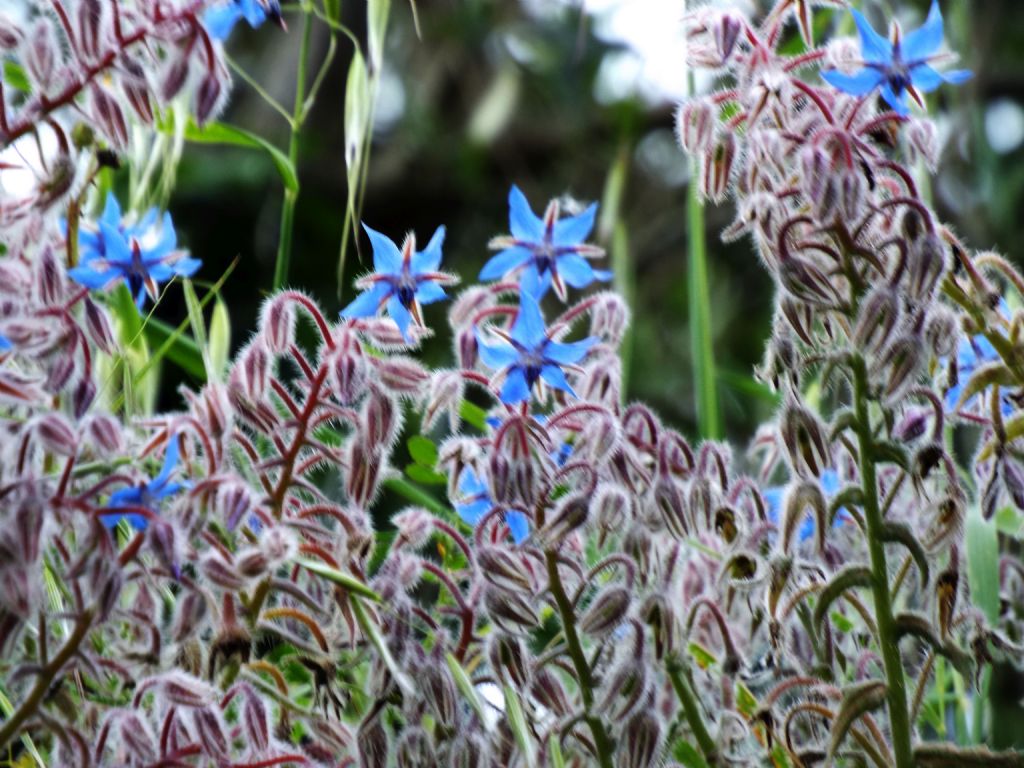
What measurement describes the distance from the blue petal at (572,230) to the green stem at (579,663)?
0.81 feet

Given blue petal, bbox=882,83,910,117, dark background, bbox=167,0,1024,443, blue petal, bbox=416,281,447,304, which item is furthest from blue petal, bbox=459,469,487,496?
dark background, bbox=167,0,1024,443

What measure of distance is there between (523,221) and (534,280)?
36 millimetres

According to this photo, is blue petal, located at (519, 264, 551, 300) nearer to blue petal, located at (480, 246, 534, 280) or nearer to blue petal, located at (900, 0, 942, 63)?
blue petal, located at (480, 246, 534, 280)

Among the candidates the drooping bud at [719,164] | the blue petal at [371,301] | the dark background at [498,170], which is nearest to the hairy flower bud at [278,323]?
the blue petal at [371,301]

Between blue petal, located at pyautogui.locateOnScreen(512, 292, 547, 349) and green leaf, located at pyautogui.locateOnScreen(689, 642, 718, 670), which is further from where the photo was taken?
green leaf, located at pyautogui.locateOnScreen(689, 642, 718, 670)

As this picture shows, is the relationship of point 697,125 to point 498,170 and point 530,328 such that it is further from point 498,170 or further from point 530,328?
point 498,170

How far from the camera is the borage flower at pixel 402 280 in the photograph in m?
0.77

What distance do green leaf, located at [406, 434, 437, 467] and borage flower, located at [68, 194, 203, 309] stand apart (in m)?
0.18

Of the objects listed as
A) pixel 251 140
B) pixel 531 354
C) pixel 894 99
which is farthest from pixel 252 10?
pixel 894 99

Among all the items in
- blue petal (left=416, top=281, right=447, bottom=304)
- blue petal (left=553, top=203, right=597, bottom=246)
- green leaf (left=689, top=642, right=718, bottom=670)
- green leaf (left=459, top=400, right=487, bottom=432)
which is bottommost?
green leaf (left=689, top=642, right=718, bottom=670)

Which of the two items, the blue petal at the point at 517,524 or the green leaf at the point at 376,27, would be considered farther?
the green leaf at the point at 376,27

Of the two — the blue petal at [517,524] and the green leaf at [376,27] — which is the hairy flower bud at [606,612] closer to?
the blue petal at [517,524]

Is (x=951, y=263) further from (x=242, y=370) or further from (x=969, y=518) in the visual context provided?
(x=242, y=370)

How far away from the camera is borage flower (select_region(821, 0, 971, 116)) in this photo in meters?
0.75
